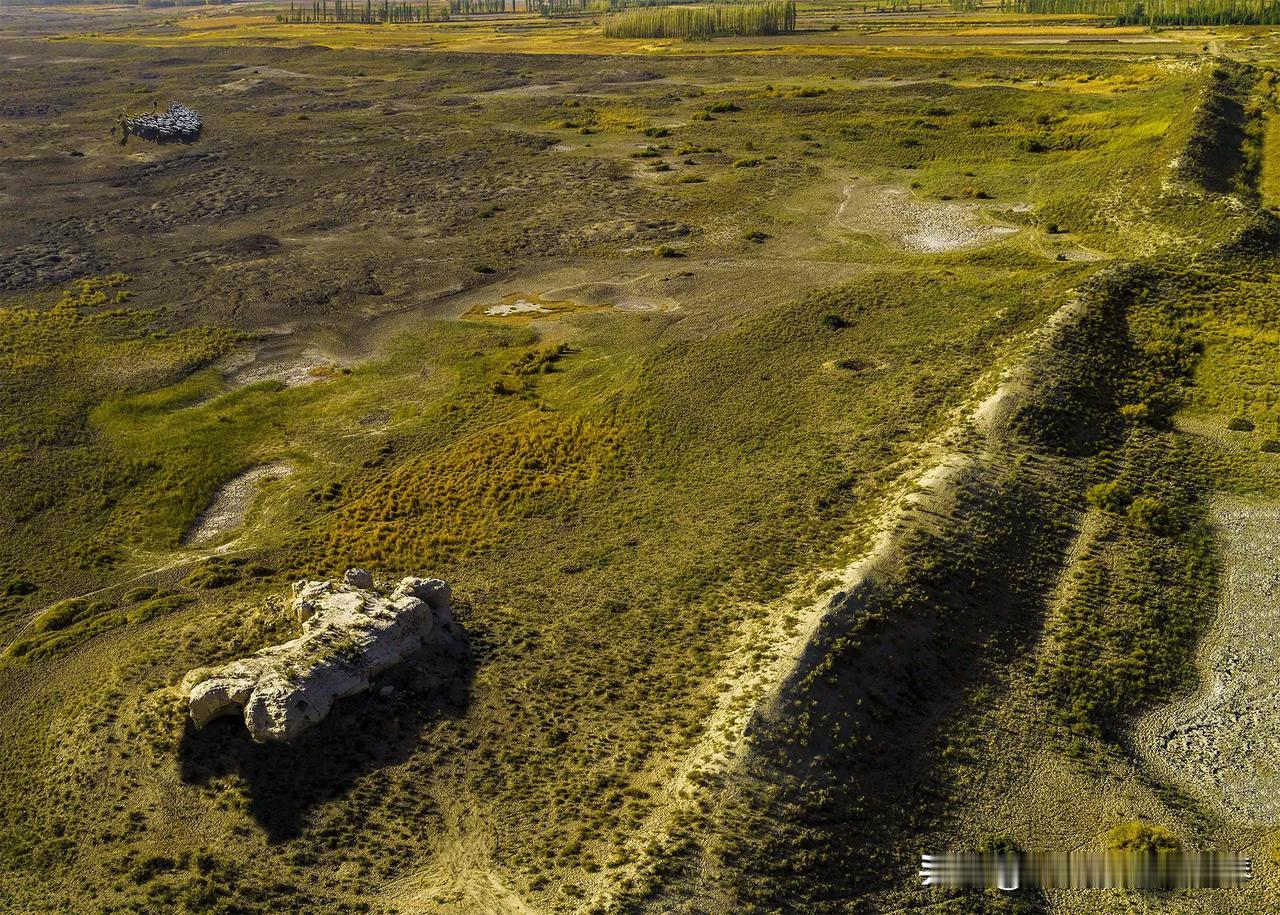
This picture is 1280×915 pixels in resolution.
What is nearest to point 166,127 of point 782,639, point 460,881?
point 782,639

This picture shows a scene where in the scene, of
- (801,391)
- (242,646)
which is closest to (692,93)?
(801,391)

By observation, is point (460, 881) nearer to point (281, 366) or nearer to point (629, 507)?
point (629, 507)

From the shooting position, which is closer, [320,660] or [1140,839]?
[1140,839]

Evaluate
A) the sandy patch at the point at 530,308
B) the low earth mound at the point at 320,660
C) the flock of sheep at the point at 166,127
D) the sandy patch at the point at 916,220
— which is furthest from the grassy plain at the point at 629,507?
the flock of sheep at the point at 166,127

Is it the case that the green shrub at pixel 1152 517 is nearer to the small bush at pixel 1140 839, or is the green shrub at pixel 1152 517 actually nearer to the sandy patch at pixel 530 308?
the small bush at pixel 1140 839

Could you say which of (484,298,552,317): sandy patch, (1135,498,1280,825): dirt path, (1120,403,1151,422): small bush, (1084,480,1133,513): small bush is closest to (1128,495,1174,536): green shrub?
(1084,480,1133,513): small bush

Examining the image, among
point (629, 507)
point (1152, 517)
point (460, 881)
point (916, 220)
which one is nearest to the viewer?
point (460, 881)
